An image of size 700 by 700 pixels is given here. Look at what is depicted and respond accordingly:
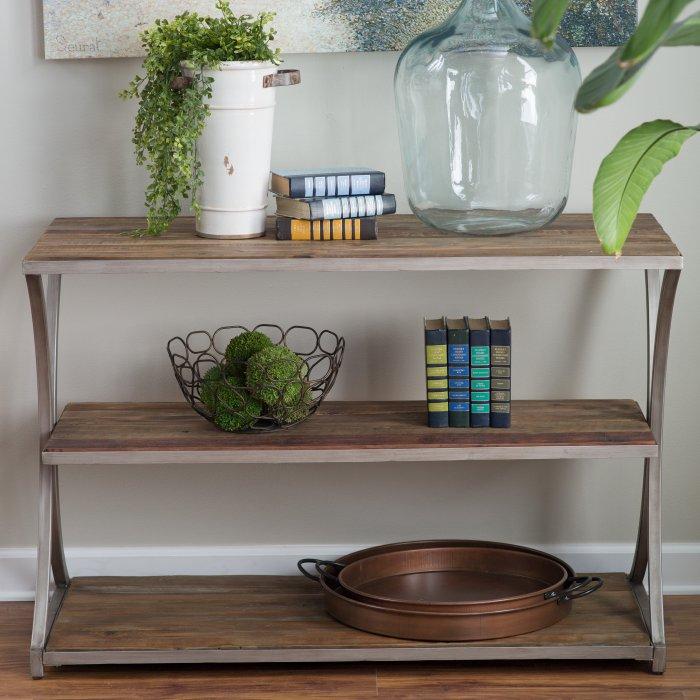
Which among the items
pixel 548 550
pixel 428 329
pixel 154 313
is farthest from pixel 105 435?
pixel 548 550

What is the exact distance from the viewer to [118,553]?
2.44m

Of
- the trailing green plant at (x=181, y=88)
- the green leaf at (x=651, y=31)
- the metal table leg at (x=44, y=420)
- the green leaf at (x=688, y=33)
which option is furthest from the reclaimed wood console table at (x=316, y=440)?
the green leaf at (x=651, y=31)

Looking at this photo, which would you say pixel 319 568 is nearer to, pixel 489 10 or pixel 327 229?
pixel 327 229

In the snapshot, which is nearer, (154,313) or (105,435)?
(105,435)

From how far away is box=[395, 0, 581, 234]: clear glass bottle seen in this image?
1.99 metres

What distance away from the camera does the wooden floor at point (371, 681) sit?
6.71 feet

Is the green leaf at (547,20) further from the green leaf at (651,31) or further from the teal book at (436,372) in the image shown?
the teal book at (436,372)

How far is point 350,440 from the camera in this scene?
80.0 inches

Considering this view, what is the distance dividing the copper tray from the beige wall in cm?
12

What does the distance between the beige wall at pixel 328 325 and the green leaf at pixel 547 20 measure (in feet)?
2.22

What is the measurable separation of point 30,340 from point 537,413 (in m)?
1.10

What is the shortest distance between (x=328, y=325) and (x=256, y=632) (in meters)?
0.66

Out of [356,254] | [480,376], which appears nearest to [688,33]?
[356,254]

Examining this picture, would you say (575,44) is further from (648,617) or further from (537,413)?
(648,617)
